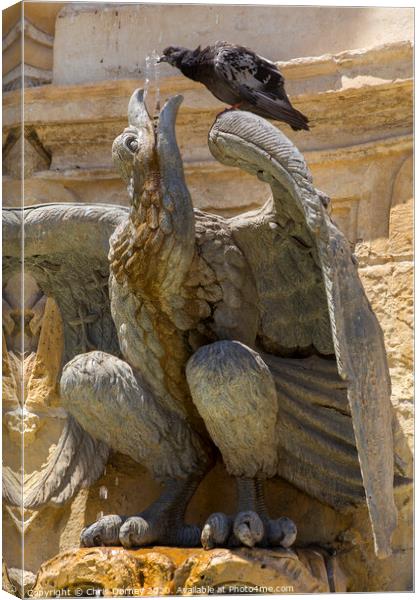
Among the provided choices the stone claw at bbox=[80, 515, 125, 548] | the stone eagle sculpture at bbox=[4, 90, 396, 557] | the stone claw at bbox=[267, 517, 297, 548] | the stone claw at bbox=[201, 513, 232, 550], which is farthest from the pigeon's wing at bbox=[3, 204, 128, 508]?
the stone claw at bbox=[267, 517, 297, 548]

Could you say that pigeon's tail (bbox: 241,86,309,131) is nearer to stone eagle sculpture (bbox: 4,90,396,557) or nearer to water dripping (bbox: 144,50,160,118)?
stone eagle sculpture (bbox: 4,90,396,557)

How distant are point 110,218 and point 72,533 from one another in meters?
0.79

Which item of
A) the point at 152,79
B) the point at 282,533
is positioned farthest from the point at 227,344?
the point at 152,79

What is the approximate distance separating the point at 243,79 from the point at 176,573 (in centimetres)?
111

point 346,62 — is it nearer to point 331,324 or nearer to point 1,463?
point 331,324

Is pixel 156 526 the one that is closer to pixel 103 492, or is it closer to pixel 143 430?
pixel 143 430

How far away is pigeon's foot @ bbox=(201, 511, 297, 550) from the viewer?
4125 mm

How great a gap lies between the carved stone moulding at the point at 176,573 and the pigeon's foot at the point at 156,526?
0.20ft

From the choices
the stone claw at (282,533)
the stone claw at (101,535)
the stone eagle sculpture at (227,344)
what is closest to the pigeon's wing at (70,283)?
the stone eagle sculpture at (227,344)

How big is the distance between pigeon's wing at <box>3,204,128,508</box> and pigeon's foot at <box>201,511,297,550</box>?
0.49 metres

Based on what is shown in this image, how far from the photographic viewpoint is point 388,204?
4754mm

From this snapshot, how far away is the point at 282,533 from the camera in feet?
13.7

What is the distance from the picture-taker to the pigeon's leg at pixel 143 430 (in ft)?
14.4

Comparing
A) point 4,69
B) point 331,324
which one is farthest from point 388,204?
point 4,69
